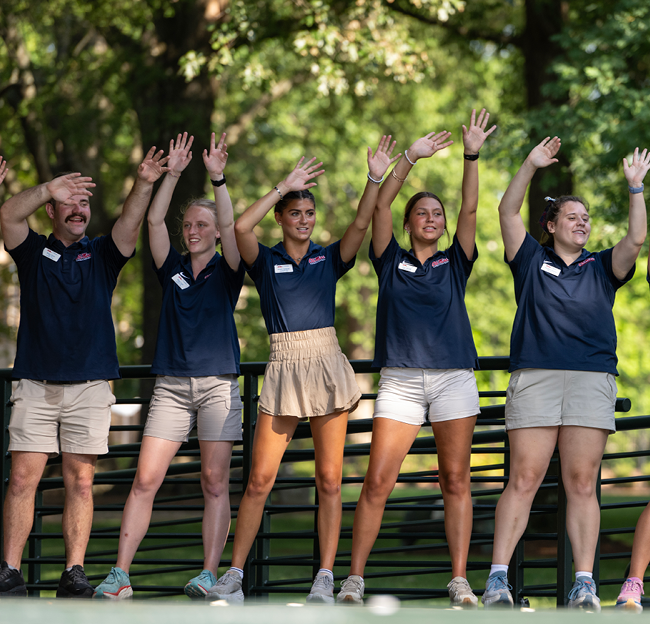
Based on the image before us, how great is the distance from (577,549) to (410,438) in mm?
968

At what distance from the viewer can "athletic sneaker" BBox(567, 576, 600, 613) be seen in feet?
12.7

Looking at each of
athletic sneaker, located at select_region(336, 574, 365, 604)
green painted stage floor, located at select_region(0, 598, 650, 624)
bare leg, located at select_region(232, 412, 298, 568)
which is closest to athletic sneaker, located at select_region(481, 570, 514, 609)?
athletic sneaker, located at select_region(336, 574, 365, 604)

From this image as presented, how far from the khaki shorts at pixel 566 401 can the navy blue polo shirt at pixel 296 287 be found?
110 centimetres

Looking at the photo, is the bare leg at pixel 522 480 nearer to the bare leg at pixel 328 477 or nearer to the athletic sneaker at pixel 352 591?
the athletic sneaker at pixel 352 591

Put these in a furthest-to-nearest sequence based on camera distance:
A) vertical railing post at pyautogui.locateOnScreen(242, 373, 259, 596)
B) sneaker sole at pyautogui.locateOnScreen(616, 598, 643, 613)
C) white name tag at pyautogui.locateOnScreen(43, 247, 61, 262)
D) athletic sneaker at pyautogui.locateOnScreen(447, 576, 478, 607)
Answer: vertical railing post at pyautogui.locateOnScreen(242, 373, 259, 596), white name tag at pyautogui.locateOnScreen(43, 247, 61, 262), athletic sneaker at pyautogui.locateOnScreen(447, 576, 478, 607), sneaker sole at pyautogui.locateOnScreen(616, 598, 643, 613)

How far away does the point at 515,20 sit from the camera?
14.4 metres

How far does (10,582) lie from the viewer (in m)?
4.30

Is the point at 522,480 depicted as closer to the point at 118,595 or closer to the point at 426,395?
the point at 426,395

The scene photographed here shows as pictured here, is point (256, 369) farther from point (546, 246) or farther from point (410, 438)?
point (546, 246)

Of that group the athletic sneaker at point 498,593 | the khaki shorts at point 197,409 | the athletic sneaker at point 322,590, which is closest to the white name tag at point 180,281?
the khaki shorts at point 197,409

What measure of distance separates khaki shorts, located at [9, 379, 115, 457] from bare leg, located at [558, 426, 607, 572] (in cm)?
239

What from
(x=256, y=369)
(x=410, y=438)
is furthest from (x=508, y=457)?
(x=256, y=369)

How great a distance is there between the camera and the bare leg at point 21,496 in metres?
4.44

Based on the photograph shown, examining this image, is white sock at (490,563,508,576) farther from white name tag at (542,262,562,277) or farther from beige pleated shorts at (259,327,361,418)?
white name tag at (542,262,562,277)
